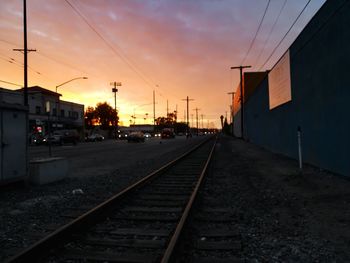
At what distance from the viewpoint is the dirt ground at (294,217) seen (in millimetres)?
5668

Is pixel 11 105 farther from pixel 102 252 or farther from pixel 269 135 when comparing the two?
pixel 269 135

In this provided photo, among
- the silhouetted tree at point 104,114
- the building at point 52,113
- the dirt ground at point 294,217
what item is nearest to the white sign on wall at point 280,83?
the dirt ground at point 294,217

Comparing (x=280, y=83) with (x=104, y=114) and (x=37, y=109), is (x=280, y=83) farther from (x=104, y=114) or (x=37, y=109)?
(x=104, y=114)

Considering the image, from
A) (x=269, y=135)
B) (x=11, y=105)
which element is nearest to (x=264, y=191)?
(x=11, y=105)

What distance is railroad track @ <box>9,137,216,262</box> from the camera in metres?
5.35

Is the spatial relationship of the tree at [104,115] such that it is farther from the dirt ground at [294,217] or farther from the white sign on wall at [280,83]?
the dirt ground at [294,217]

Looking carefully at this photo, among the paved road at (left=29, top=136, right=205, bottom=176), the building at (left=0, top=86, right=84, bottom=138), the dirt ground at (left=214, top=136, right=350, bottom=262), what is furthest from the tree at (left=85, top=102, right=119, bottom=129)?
the dirt ground at (left=214, top=136, right=350, bottom=262)

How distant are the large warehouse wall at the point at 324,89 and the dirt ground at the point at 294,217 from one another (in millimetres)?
1321

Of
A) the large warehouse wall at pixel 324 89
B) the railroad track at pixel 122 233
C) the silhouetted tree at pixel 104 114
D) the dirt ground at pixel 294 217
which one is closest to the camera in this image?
the railroad track at pixel 122 233

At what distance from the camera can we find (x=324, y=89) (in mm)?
14102

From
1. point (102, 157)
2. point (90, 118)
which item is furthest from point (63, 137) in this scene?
point (90, 118)

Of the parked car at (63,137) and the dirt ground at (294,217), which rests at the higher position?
the parked car at (63,137)

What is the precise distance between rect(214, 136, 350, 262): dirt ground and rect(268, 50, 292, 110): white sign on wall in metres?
8.40

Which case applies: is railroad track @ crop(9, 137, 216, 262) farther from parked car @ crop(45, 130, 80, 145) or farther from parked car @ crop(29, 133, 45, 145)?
parked car @ crop(29, 133, 45, 145)
